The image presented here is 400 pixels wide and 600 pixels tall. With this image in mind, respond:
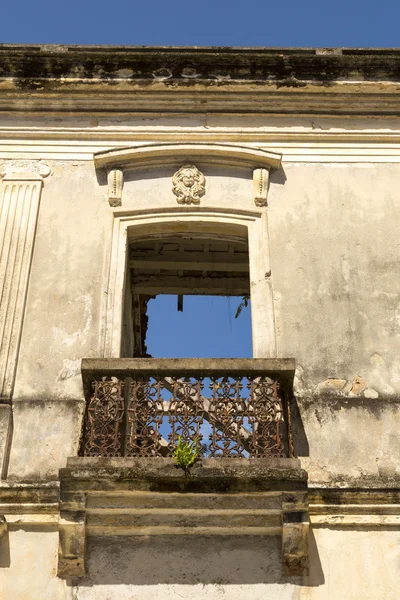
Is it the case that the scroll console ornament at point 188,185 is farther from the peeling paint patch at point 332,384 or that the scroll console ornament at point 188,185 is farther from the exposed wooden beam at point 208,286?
the peeling paint patch at point 332,384

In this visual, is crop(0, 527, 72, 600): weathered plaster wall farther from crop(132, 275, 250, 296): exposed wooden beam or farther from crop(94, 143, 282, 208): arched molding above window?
crop(132, 275, 250, 296): exposed wooden beam

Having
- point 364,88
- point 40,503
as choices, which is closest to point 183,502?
point 40,503

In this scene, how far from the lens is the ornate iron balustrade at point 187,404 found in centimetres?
650

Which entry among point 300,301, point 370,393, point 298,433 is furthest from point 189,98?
point 298,433

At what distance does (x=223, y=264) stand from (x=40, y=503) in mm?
4106

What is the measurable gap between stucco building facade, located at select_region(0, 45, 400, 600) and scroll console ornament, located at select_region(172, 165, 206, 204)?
5 centimetres

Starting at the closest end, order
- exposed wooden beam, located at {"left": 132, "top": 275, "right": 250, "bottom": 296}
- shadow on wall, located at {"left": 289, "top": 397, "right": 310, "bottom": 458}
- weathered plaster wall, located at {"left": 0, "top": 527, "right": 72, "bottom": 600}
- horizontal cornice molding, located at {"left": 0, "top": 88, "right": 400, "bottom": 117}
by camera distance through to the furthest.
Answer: weathered plaster wall, located at {"left": 0, "top": 527, "right": 72, "bottom": 600} < shadow on wall, located at {"left": 289, "top": 397, "right": 310, "bottom": 458} < horizontal cornice molding, located at {"left": 0, "top": 88, "right": 400, "bottom": 117} < exposed wooden beam, located at {"left": 132, "top": 275, "right": 250, "bottom": 296}

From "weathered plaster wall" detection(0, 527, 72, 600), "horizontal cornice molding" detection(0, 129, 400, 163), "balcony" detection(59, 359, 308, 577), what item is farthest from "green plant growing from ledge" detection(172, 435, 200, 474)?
"horizontal cornice molding" detection(0, 129, 400, 163)

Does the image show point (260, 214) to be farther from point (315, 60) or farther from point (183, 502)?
point (183, 502)

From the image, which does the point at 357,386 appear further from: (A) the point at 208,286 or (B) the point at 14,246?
(A) the point at 208,286

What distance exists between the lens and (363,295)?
7699 millimetres

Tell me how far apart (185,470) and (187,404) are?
0.67m

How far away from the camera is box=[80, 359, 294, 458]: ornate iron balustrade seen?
6496mm

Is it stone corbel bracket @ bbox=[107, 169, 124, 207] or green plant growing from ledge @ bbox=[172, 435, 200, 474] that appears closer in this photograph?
green plant growing from ledge @ bbox=[172, 435, 200, 474]
